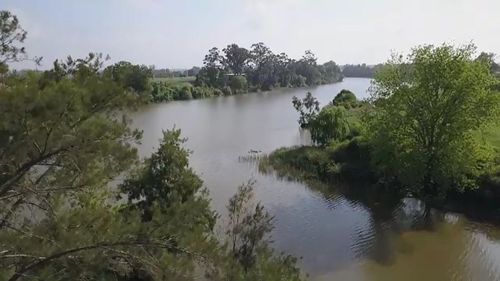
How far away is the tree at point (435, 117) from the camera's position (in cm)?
1922

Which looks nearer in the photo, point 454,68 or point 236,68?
point 454,68

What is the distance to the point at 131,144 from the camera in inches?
283

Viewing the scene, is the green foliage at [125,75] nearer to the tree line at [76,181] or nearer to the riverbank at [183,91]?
the tree line at [76,181]

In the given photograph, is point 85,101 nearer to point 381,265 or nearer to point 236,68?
point 381,265

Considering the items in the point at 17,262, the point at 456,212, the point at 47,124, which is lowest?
the point at 456,212

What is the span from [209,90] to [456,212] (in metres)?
60.1

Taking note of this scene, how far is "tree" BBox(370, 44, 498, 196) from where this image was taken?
63.1ft

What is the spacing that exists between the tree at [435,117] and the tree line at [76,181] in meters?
14.0

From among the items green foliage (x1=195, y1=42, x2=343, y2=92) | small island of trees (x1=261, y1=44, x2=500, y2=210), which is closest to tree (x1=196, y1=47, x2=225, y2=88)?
green foliage (x1=195, y1=42, x2=343, y2=92)

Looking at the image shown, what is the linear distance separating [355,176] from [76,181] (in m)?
20.1

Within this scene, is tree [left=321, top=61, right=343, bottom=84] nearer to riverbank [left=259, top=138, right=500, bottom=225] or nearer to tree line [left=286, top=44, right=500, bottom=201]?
riverbank [left=259, top=138, right=500, bottom=225]

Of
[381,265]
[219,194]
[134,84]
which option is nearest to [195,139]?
[219,194]

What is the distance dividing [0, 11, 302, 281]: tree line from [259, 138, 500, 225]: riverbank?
1586 centimetres

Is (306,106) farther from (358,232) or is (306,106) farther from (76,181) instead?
(76,181)
